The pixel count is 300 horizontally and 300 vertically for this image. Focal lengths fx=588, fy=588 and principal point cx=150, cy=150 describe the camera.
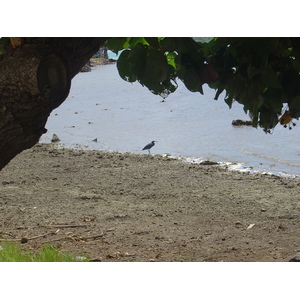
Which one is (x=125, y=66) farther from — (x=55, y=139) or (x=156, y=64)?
(x=55, y=139)

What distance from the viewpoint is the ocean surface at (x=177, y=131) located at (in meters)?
10.3

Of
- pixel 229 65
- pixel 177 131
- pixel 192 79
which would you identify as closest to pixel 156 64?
pixel 192 79

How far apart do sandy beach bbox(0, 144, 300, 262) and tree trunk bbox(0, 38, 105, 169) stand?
7.55 feet

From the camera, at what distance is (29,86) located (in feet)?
8.12

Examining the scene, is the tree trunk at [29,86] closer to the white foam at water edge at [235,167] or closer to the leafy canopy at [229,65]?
the leafy canopy at [229,65]

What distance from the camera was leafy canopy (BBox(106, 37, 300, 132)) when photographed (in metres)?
2.54

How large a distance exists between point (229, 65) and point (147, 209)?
13.3ft

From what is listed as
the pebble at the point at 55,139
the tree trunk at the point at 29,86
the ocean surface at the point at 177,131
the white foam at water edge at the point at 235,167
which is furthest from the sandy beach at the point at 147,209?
the tree trunk at the point at 29,86

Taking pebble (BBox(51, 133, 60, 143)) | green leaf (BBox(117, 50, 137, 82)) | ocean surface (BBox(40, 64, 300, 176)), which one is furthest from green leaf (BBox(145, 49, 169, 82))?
pebble (BBox(51, 133, 60, 143))

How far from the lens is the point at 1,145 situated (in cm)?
255

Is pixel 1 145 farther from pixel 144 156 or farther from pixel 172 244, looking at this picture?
pixel 144 156

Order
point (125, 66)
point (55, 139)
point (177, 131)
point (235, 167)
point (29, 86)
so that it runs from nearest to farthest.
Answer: point (29, 86), point (125, 66), point (235, 167), point (55, 139), point (177, 131)

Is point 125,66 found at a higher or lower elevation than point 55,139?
higher

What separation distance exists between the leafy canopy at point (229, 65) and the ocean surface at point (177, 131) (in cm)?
636
